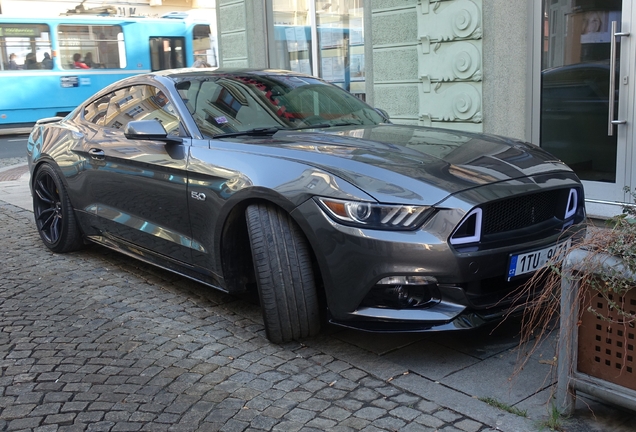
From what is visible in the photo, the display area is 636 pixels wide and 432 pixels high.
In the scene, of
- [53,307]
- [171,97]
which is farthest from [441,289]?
[53,307]

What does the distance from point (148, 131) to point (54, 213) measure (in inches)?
87.5

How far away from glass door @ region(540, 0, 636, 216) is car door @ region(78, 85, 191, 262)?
13.1 ft

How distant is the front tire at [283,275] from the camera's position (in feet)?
12.4

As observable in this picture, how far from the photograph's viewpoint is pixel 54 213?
6.26m

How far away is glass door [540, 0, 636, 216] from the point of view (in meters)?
6.40

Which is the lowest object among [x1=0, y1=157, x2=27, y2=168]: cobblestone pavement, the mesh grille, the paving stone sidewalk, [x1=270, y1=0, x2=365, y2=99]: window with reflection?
the paving stone sidewalk

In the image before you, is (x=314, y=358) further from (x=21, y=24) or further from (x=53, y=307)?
(x=21, y=24)

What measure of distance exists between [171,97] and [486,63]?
12.5 ft

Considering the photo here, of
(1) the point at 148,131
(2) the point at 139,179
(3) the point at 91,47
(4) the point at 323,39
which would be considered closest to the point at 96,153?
(2) the point at 139,179

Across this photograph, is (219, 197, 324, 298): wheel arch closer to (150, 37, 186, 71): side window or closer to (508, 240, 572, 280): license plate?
(508, 240, 572, 280): license plate

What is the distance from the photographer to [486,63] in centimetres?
730

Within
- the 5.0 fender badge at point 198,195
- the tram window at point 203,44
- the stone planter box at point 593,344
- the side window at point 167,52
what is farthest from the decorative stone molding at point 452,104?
the tram window at point 203,44

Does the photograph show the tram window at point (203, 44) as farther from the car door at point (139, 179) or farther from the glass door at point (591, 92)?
the car door at point (139, 179)

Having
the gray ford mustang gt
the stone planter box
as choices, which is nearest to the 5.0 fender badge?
the gray ford mustang gt
